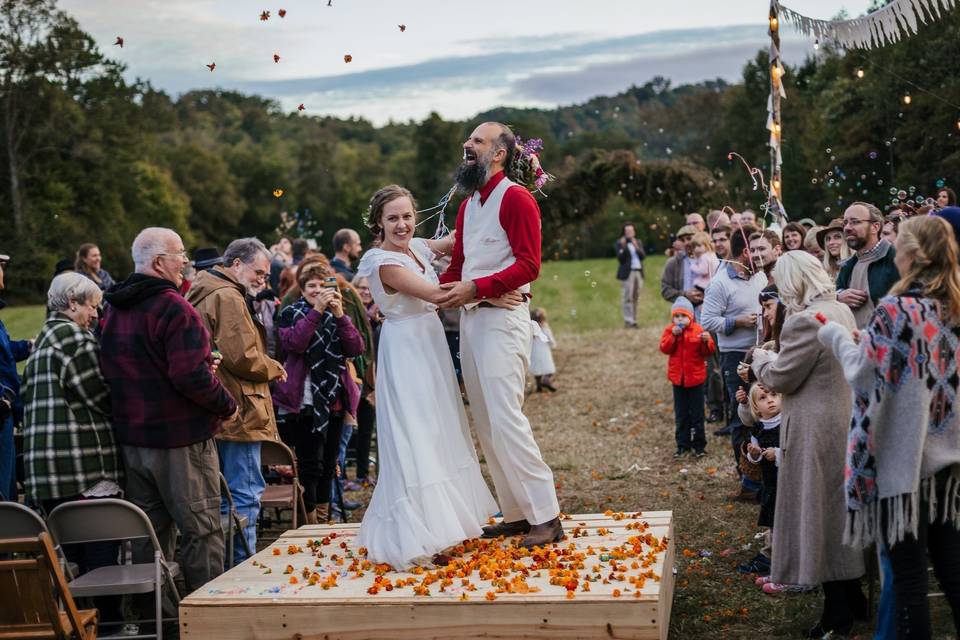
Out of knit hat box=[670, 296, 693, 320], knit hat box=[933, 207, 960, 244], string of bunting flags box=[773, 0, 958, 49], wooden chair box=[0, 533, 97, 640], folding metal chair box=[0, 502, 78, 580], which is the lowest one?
wooden chair box=[0, 533, 97, 640]

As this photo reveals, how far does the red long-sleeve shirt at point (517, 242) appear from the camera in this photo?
5.41 meters

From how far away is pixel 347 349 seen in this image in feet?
25.2

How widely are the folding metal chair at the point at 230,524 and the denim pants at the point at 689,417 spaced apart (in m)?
5.45

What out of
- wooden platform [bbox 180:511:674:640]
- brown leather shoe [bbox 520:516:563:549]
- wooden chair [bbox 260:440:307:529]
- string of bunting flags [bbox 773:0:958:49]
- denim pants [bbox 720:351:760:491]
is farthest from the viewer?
denim pants [bbox 720:351:760:491]

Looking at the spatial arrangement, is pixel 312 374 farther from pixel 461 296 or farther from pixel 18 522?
pixel 18 522

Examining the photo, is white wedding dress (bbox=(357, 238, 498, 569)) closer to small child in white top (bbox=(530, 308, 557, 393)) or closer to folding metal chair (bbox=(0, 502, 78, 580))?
folding metal chair (bbox=(0, 502, 78, 580))

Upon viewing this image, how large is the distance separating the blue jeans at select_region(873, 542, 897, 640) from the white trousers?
180 cm

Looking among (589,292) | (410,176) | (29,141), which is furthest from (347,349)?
(410,176)

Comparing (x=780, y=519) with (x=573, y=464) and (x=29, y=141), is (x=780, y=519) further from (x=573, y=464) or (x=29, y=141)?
(x=29, y=141)

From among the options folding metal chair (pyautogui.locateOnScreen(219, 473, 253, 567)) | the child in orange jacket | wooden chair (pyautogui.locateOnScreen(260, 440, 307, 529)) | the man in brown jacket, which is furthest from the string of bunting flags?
folding metal chair (pyautogui.locateOnScreen(219, 473, 253, 567))

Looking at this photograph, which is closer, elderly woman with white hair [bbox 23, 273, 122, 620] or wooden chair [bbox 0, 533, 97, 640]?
wooden chair [bbox 0, 533, 97, 640]

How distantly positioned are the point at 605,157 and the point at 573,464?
27.0 ft

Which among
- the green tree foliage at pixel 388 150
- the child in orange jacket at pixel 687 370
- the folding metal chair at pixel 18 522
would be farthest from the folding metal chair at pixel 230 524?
the child in orange jacket at pixel 687 370

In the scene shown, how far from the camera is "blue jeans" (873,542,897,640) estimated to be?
450 cm
